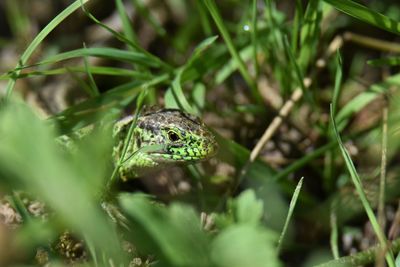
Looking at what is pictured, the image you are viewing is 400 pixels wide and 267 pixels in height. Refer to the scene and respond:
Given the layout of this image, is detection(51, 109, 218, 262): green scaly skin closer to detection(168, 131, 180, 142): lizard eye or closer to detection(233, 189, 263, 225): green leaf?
detection(168, 131, 180, 142): lizard eye

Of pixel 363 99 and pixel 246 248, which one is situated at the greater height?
pixel 246 248

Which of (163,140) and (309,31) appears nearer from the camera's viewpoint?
(163,140)

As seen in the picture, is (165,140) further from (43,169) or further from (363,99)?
(43,169)

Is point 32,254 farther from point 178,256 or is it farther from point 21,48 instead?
point 21,48

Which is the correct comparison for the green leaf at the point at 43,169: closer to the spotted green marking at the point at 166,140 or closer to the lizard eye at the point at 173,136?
the spotted green marking at the point at 166,140

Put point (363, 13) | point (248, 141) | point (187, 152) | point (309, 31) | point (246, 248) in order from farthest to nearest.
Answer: point (248, 141)
point (309, 31)
point (187, 152)
point (363, 13)
point (246, 248)

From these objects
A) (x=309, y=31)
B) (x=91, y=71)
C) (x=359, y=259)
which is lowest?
(x=359, y=259)

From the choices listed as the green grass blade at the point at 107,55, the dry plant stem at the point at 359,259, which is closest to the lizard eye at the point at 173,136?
the green grass blade at the point at 107,55

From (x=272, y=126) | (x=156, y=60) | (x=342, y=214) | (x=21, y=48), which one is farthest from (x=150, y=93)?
(x=21, y=48)

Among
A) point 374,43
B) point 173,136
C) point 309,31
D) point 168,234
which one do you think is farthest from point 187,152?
point 374,43
